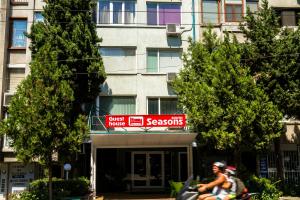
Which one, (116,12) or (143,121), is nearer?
(143,121)

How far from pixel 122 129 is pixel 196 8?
875cm

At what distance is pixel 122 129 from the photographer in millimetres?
23484

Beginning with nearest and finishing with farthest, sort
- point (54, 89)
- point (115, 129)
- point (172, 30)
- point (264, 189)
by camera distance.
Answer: point (54, 89), point (264, 189), point (115, 129), point (172, 30)

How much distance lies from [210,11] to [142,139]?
942 centimetres

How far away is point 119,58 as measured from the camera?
2534cm

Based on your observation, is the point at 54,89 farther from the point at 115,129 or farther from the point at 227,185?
the point at 227,185

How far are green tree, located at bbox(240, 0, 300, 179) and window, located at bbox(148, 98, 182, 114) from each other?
5205mm

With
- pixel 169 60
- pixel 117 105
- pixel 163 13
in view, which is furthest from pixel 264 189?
pixel 163 13

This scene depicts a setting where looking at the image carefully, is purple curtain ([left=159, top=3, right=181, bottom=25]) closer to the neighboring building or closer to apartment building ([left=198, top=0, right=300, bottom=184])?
apartment building ([left=198, top=0, right=300, bottom=184])

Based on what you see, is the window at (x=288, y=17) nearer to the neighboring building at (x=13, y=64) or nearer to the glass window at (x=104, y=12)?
the glass window at (x=104, y=12)

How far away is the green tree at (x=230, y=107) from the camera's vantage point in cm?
1883

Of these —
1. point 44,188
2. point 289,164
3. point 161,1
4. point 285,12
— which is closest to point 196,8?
point 161,1

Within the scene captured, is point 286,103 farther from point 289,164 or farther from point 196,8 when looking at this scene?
point 196,8

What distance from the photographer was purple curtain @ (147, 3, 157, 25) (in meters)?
26.0
